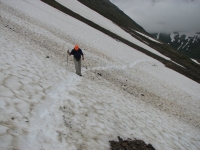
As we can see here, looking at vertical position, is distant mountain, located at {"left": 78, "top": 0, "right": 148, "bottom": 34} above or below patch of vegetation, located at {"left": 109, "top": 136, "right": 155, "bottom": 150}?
above

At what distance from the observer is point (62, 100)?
8133mm

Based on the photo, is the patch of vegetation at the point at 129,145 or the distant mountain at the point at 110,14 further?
the distant mountain at the point at 110,14

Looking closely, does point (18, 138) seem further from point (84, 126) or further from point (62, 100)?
point (62, 100)

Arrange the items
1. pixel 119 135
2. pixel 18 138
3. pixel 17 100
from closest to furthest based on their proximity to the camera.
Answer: pixel 18 138 → pixel 17 100 → pixel 119 135

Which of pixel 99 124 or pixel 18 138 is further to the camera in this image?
pixel 99 124

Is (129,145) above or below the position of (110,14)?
below

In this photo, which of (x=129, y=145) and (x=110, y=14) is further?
(x=110, y=14)

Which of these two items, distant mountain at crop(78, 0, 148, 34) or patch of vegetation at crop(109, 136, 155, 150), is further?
distant mountain at crop(78, 0, 148, 34)

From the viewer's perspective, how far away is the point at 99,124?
7.55 meters

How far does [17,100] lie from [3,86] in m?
1.03

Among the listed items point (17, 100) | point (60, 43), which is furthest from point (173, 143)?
point (60, 43)

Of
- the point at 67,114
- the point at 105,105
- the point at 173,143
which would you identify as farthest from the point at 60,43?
the point at 173,143

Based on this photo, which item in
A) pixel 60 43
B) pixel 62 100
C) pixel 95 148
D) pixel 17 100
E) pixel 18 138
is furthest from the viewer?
pixel 60 43

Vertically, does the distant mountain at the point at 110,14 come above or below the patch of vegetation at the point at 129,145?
above
